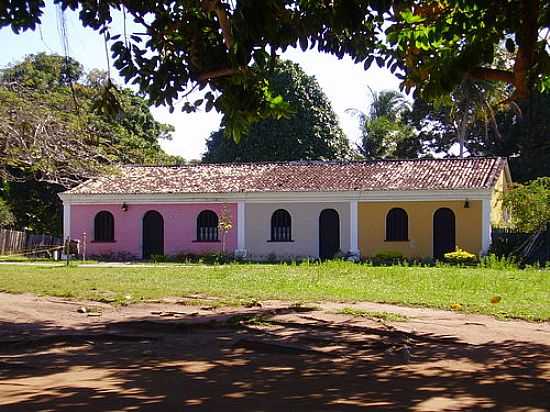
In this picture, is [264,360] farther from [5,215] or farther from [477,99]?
[5,215]

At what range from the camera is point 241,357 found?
856 centimetres

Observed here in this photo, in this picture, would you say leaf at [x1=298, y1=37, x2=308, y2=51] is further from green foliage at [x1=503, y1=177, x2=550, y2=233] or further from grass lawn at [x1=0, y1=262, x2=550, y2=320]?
green foliage at [x1=503, y1=177, x2=550, y2=233]

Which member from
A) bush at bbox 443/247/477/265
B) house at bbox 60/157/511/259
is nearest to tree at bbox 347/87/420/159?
house at bbox 60/157/511/259

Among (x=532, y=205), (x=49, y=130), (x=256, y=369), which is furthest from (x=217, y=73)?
(x=532, y=205)

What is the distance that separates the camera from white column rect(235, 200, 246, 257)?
3125cm

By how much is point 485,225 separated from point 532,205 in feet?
7.96

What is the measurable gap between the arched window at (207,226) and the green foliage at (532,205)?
38.9 feet

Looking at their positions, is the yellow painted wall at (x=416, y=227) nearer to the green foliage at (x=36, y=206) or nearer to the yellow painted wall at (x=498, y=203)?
the yellow painted wall at (x=498, y=203)

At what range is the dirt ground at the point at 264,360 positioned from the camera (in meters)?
6.34

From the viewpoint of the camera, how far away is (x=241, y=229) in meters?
31.3

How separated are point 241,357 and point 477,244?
70.6 feet

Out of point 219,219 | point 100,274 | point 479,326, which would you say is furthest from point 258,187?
point 479,326

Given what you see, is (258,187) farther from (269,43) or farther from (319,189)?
(269,43)

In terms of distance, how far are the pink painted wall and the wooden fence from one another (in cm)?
191
